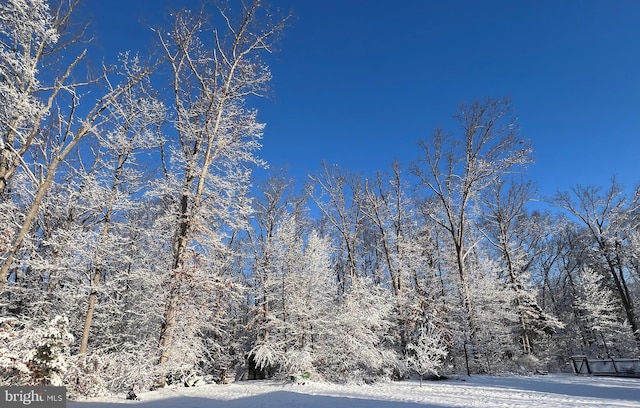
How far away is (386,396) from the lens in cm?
987

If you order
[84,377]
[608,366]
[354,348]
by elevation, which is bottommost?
[608,366]

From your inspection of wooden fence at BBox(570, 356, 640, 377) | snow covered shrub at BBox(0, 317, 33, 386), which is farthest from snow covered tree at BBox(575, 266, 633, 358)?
snow covered shrub at BBox(0, 317, 33, 386)

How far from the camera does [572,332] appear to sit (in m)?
27.5

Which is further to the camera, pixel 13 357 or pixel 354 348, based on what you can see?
pixel 354 348

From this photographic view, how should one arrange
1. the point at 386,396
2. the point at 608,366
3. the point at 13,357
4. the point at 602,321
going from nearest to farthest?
1. the point at 13,357
2. the point at 386,396
3. the point at 608,366
4. the point at 602,321

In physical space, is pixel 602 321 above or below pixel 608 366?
above

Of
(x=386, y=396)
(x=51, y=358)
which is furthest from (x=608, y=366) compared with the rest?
(x=51, y=358)

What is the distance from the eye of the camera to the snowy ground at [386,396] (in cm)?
820

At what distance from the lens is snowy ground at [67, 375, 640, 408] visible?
26.9ft

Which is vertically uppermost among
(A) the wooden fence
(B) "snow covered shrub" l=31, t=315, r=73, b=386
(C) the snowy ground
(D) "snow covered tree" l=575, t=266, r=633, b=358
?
(D) "snow covered tree" l=575, t=266, r=633, b=358

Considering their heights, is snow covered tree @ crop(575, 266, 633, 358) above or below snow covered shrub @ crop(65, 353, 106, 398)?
above

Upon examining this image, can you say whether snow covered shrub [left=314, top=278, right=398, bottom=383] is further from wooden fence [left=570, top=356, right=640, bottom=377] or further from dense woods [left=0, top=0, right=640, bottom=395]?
wooden fence [left=570, top=356, right=640, bottom=377]

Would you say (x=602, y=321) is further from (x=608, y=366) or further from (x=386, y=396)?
(x=386, y=396)

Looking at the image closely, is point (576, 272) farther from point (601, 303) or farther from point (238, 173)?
point (238, 173)
